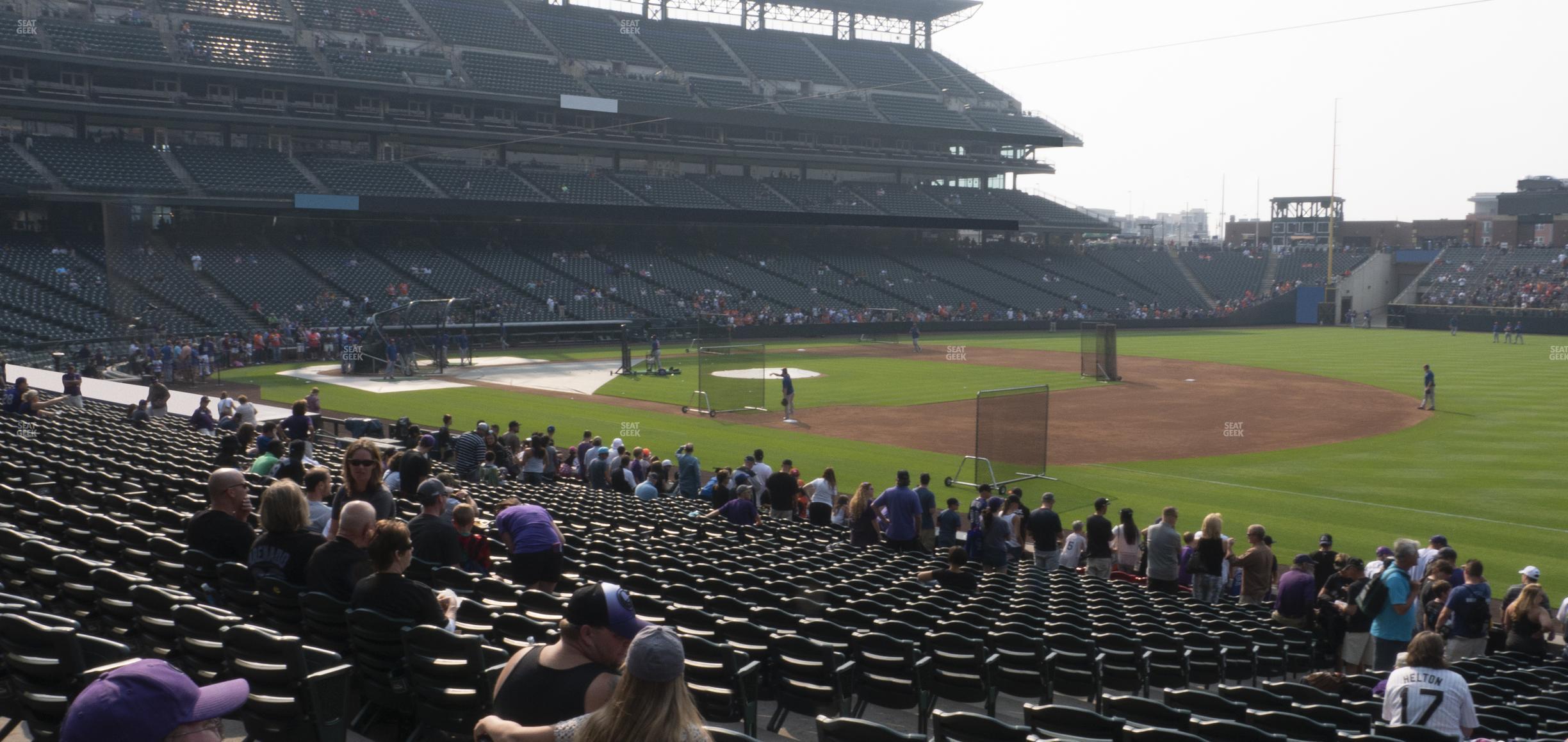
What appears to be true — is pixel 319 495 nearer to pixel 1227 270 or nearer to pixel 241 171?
pixel 241 171

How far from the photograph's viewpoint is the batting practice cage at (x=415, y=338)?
145 ft

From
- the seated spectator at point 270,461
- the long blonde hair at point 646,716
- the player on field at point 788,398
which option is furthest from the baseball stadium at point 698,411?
the player on field at point 788,398

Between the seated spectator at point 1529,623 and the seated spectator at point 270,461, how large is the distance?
1355cm

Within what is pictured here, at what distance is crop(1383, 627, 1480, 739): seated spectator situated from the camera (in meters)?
7.16

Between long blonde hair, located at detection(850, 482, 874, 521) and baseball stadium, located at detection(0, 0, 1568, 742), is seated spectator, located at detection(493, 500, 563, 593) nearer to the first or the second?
baseball stadium, located at detection(0, 0, 1568, 742)

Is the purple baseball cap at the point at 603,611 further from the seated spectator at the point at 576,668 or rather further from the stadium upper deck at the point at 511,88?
the stadium upper deck at the point at 511,88

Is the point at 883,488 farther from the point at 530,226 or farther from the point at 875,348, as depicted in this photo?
the point at 530,226

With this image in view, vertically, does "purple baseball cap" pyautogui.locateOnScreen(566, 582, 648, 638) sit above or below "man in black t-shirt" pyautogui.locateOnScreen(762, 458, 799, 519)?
above

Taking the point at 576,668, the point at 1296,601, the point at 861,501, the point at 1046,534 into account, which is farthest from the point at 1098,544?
the point at 576,668

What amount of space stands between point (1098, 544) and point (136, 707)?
Answer: 14.4 m

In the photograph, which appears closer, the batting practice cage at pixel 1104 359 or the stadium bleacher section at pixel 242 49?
the batting practice cage at pixel 1104 359

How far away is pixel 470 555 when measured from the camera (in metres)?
9.42

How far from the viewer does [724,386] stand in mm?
36500

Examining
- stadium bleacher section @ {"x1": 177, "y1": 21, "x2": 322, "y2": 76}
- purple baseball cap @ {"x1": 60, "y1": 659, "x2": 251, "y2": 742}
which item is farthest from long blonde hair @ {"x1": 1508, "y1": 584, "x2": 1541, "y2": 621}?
stadium bleacher section @ {"x1": 177, "y1": 21, "x2": 322, "y2": 76}
